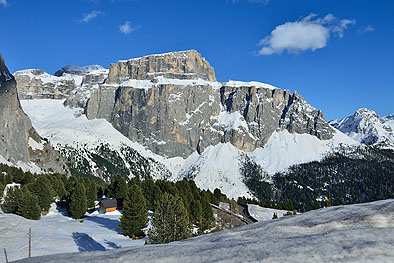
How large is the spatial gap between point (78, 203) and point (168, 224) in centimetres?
3237

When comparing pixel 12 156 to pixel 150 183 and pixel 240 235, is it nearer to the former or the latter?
pixel 150 183

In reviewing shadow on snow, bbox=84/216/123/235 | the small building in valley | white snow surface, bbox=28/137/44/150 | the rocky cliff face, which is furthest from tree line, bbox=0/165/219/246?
white snow surface, bbox=28/137/44/150

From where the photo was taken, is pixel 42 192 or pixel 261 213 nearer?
pixel 42 192

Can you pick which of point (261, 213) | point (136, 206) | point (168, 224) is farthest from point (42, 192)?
point (261, 213)

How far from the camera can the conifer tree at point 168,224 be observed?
3164 centimetres

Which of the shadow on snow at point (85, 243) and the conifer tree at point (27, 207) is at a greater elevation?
the conifer tree at point (27, 207)

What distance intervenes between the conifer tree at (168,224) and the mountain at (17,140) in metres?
118

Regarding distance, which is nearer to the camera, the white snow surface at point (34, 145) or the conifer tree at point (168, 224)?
the conifer tree at point (168, 224)

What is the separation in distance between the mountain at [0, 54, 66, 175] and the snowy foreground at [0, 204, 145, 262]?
96174mm

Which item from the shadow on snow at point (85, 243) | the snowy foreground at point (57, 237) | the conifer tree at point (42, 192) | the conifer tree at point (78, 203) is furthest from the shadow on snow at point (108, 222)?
the conifer tree at point (42, 192)

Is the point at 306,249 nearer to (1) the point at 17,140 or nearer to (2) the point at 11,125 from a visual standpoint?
(1) the point at 17,140

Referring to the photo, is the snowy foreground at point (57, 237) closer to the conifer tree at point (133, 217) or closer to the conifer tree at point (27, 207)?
the conifer tree at point (133, 217)

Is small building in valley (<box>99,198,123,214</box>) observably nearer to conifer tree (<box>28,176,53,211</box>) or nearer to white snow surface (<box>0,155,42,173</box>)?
conifer tree (<box>28,176,53,211</box>)

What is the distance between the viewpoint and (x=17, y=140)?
14600 centimetres
